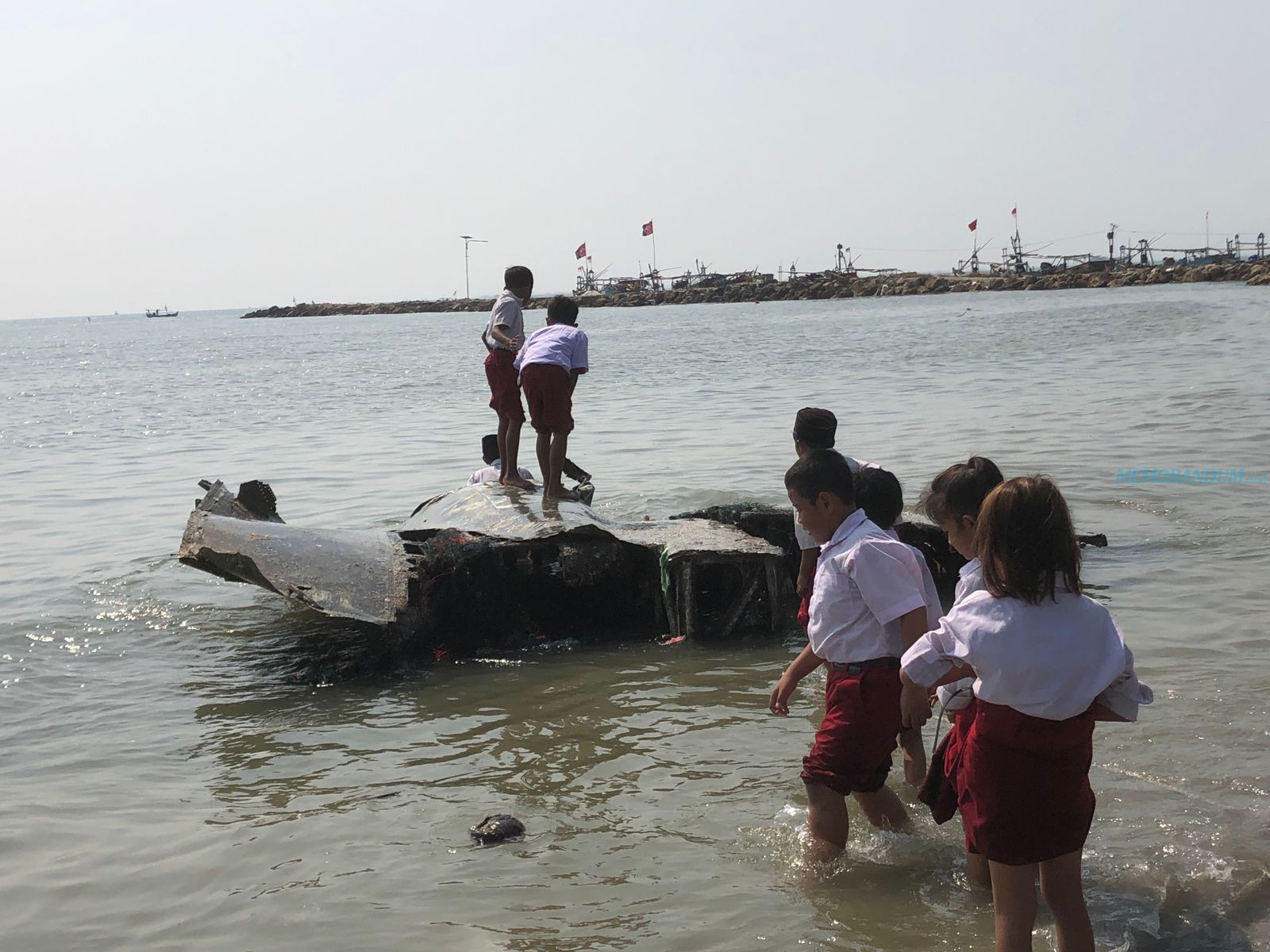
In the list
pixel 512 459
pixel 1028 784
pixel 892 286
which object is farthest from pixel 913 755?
pixel 892 286

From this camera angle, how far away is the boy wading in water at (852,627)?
3.49 meters

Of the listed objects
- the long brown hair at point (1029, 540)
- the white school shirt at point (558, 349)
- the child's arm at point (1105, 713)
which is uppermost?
the white school shirt at point (558, 349)

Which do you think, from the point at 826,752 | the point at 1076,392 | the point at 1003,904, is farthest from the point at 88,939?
the point at 1076,392

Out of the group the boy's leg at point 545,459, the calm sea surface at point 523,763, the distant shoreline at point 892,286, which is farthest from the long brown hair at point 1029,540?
the distant shoreline at point 892,286

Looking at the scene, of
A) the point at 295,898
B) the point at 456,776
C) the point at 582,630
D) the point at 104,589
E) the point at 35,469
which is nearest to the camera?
the point at 295,898

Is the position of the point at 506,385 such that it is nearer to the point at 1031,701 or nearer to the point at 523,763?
the point at 523,763

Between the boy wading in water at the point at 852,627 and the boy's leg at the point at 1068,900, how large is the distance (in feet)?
2.38

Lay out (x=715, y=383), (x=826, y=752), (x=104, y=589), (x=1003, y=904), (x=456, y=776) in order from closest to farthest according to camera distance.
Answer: (x=1003, y=904), (x=826, y=752), (x=456, y=776), (x=104, y=589), (x=715, y=383)

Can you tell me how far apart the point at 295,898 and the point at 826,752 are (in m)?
1.89

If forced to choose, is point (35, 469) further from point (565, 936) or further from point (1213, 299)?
point (1213, 299)

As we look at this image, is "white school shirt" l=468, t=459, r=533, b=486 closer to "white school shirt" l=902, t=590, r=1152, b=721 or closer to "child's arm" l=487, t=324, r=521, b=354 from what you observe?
"child's arm" l=487, t=324, r=521, b=354

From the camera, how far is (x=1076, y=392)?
776 inches

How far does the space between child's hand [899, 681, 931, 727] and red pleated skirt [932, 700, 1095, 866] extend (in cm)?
18

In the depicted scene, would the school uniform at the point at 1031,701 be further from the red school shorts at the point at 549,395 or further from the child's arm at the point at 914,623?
the red school shorts at the point at 549,395
